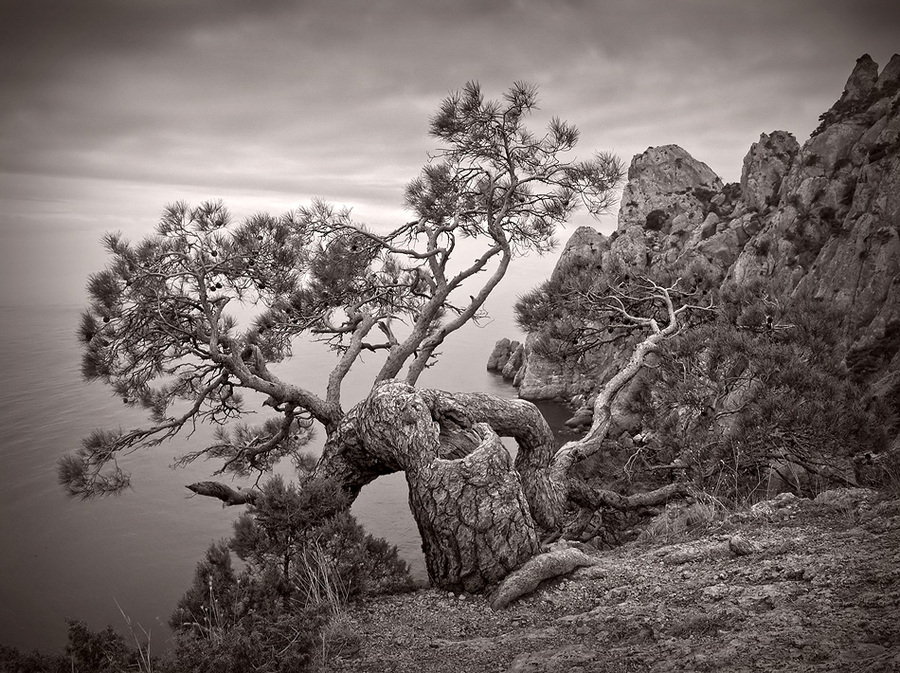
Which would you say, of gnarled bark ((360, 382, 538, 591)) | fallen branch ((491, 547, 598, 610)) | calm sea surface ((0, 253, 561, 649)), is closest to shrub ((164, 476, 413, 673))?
gnarled bark ((360, 382, 538, 591))

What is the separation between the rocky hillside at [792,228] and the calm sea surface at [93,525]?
346 inches

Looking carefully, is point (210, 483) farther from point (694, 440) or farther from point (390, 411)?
point (694, 440)

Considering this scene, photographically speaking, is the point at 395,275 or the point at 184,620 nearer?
the point at 184,620

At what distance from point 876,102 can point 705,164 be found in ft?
34.0

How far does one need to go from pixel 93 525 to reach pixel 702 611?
15.7 meters

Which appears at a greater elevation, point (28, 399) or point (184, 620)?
point (28, 399)

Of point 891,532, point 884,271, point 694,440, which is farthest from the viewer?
point 884,271

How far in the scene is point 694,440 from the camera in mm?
6762

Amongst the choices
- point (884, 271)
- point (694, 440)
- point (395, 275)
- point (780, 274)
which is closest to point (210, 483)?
point (395, 275)

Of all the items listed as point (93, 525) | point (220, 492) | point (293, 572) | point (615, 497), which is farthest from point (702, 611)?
point (93, 525)

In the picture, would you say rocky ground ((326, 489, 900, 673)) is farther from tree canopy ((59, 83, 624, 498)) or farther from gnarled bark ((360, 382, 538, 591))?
tree canopy ((59, 83, 624, 498))

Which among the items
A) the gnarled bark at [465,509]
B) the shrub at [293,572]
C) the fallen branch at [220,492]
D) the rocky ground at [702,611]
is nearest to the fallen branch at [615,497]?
the rocky ground at [702,611]

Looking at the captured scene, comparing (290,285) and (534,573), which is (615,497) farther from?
(290,285)

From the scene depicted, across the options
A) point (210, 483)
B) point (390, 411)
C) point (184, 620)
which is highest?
point (390, 411)
